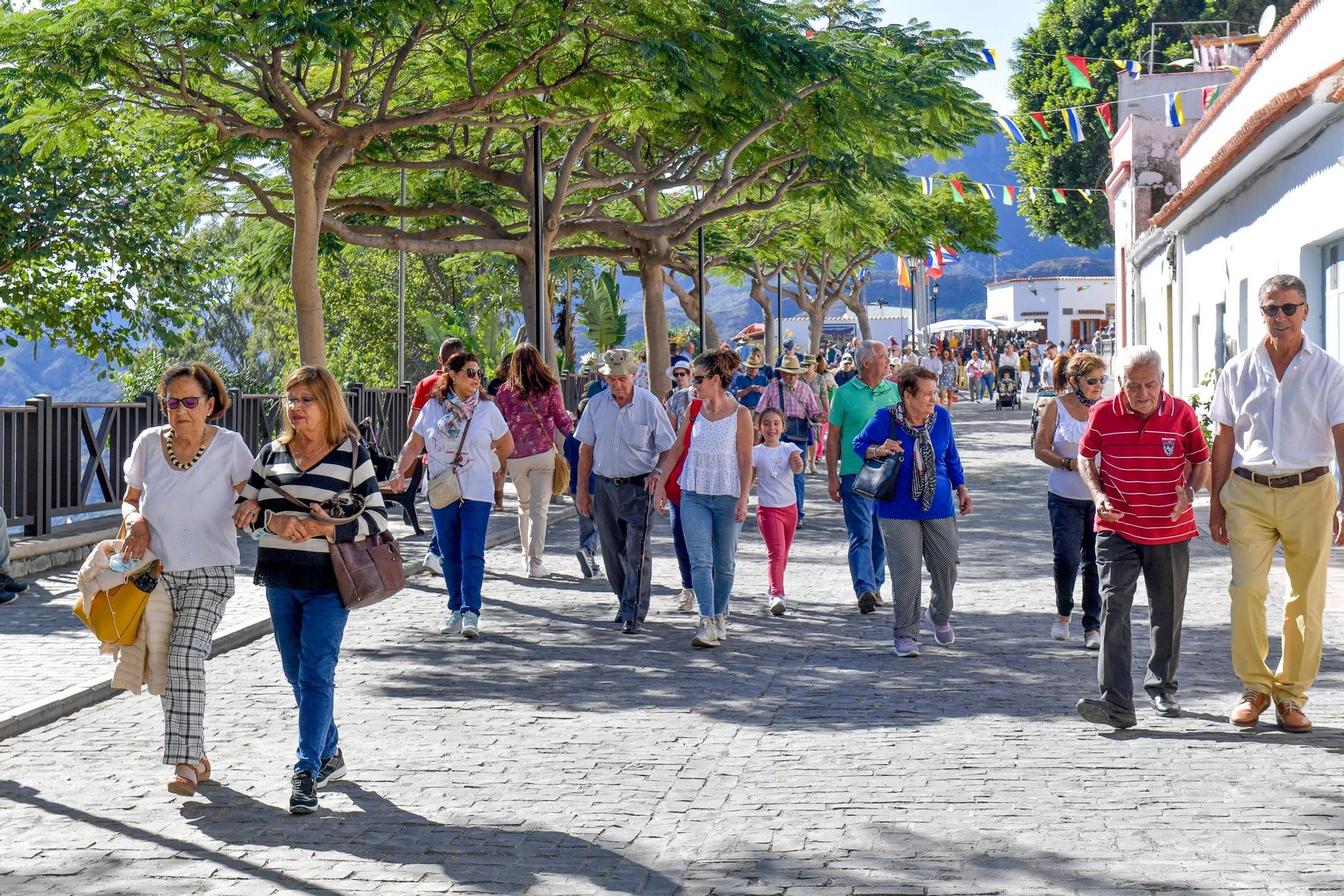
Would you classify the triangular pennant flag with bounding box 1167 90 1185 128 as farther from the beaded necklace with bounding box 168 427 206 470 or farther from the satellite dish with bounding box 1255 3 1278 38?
the beaded necklace with bounding box 168 427 206 470

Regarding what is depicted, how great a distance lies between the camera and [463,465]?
999cm

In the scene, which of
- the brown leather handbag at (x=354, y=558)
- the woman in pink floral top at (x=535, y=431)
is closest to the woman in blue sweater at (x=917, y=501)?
the brown leather handbag at (x=354, y=558)

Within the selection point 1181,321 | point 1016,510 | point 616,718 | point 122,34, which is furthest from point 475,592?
point 1181,321

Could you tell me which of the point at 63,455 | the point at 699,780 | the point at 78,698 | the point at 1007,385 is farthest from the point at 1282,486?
the point at 1007,385

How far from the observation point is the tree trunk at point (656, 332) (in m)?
26.5

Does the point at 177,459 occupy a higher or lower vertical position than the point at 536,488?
higher

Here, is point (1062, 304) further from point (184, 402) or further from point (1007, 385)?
point (184, 402)

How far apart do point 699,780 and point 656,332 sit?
2106cm

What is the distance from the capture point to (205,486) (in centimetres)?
629

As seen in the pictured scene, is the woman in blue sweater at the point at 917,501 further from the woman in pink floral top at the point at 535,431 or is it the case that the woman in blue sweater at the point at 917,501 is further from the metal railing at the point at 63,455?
the metal railing at the point at 63,455

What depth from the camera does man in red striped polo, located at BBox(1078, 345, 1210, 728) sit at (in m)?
7.03

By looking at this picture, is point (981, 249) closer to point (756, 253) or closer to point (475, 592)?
point (756, 253)

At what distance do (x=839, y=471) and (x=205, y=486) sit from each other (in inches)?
224

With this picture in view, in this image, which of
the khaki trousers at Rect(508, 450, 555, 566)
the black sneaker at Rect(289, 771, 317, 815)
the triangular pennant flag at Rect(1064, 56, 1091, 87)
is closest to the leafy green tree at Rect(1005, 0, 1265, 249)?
the triangular pennant flag at Rect(1064, 56, 1091, 87)
